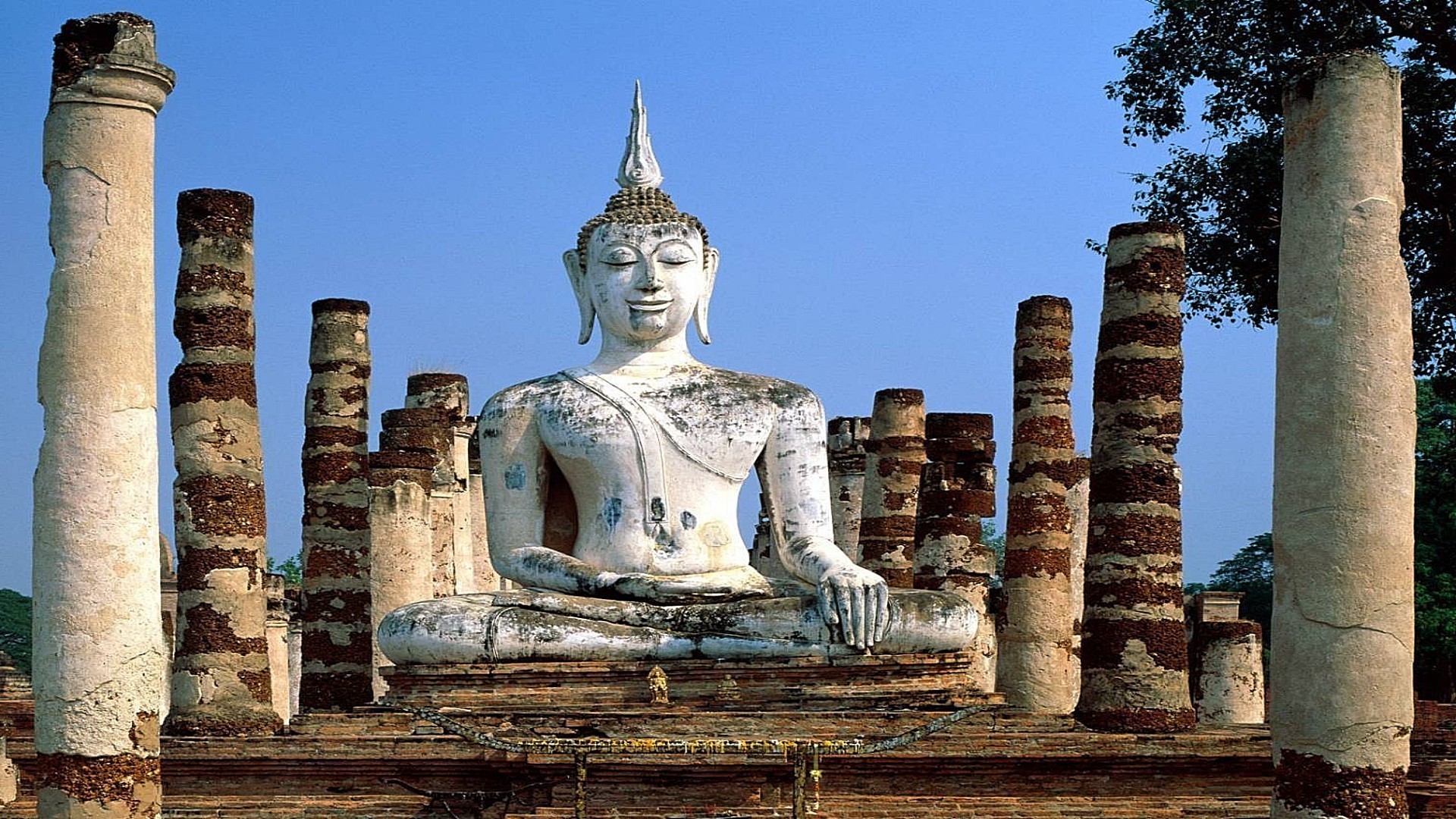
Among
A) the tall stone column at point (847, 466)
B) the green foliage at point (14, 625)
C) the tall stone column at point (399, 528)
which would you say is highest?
the tall stone column at point (847, 466)

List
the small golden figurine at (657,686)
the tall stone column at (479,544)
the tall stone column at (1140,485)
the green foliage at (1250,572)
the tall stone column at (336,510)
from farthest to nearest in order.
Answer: the green foliage at (1250,572) → the tall stone column at (479,544) → the tall stone column at (336,510) → the tall stone column at (1140,485) → the small golden figurine at (657,686)

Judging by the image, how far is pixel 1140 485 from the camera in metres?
16.0

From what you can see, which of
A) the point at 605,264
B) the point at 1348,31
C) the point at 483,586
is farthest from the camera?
the point at 483,586

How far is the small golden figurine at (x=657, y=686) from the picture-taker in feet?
39.6

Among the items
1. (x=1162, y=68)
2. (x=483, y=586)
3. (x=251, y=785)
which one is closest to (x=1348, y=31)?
(x=1162, y=68)

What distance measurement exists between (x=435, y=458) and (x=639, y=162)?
28.8 ft

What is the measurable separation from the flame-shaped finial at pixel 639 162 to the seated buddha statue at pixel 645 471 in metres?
0.01

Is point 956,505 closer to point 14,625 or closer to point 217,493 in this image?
point 217,493

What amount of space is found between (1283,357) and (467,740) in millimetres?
4567

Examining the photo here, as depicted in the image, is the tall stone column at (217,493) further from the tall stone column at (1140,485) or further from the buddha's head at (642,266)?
the tall stone column at (1140,485)

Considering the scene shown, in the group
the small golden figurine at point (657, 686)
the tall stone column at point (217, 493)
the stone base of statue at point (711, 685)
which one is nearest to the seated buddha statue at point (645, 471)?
the stone base of statue at point (711, 685)

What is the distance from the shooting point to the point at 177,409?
15.4 m

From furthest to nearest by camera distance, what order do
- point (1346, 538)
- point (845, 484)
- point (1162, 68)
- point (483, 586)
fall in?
1. point (483, 586)
2. point (845, 484)
3. point (1162, 68)
4. point (1346, 538)

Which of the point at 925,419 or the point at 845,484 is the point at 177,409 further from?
the point at 845,484
